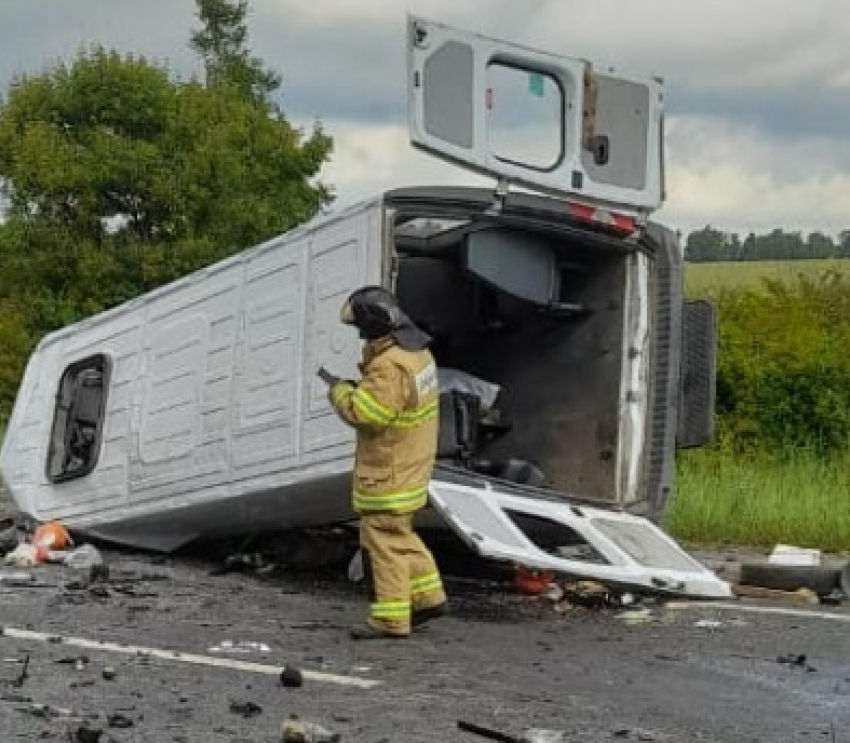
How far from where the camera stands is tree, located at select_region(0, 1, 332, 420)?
28875mm

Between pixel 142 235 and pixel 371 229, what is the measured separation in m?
23.3

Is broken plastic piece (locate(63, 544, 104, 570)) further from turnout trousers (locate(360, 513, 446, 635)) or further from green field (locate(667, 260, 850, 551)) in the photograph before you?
green field (locate(667, 260, 850, 551))

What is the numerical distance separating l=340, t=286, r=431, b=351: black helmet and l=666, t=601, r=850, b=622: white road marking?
2.04 meters

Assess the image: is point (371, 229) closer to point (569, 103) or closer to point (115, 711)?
point (569, 103)

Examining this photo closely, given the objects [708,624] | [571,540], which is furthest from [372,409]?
[708,624]

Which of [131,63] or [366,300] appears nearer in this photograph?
[366,300]

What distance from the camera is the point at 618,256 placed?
8.34 metres

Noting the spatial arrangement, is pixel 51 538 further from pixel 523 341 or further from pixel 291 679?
pixel 291 679

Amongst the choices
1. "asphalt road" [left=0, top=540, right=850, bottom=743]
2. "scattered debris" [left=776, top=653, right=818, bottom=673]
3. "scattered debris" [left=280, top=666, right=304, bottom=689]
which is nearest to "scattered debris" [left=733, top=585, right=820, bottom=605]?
"asphalt road" [left=0, top=540, right=850, bottom=743]

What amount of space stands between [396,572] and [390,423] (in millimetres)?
612

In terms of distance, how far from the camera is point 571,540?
7.84m

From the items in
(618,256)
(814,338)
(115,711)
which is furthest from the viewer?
(814,338)

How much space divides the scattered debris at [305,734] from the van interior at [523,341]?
3328 mm

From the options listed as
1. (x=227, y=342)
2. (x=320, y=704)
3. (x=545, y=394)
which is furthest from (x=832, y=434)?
(x=320, y=704)
